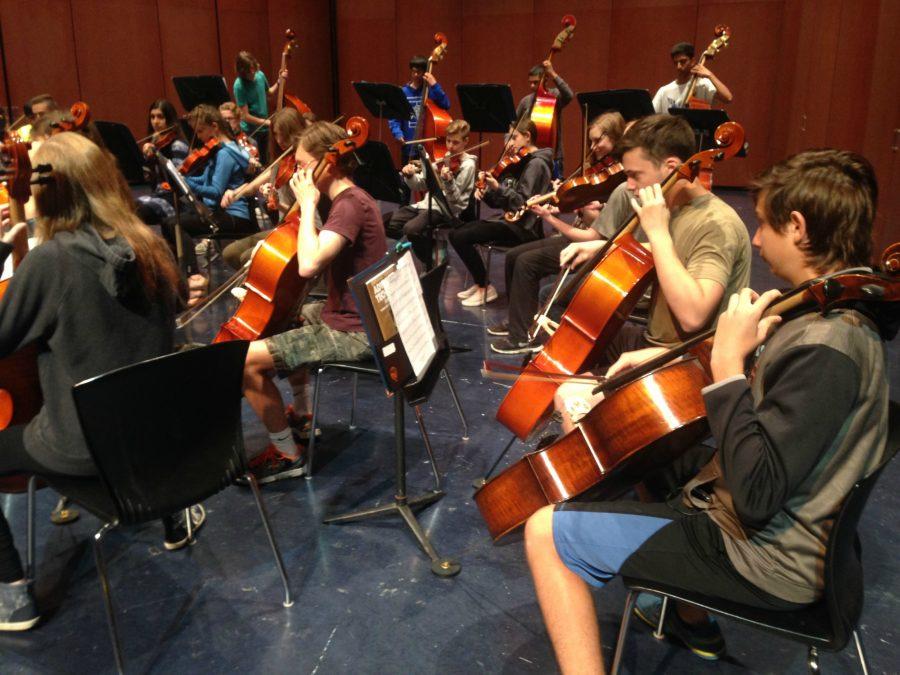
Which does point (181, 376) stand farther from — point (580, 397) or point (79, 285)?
point (580, 397)

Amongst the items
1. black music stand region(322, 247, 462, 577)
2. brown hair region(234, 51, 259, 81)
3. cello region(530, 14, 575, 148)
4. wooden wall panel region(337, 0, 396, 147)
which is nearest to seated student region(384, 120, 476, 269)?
cello region(530, 14, 575, 148)

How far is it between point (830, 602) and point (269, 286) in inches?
88.3

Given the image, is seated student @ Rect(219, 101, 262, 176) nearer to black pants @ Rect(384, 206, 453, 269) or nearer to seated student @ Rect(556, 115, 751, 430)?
black pants @ Rect(384, 206, 453, 269)

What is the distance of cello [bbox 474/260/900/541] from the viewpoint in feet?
5.94

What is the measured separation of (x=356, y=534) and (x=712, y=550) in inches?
54.9

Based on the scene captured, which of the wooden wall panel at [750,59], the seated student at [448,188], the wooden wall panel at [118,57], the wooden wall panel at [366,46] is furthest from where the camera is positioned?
the wooden wall panel at [366,46]

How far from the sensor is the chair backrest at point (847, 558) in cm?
136

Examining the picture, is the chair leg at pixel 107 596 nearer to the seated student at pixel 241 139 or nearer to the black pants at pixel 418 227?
the black pants at pixel 418 227

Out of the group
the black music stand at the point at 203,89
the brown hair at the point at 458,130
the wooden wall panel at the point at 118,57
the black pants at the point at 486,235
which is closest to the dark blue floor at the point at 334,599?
the black pants at the point at 486,235

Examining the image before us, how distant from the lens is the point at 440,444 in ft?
10.9

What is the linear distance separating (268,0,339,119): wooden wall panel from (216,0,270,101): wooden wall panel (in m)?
0.10

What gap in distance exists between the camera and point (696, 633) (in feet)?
6.87

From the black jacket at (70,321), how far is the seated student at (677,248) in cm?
→ 123


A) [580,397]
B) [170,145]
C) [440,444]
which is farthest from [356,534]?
[170,145]
